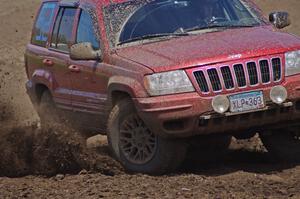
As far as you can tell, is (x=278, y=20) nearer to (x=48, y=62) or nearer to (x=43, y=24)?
(x=48, y=62)

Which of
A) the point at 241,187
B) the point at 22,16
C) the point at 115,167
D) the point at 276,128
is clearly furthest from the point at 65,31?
the point at 22,16

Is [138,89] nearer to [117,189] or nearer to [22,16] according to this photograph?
[117,189]

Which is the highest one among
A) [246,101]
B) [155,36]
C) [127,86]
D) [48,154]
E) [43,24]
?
[43,24]

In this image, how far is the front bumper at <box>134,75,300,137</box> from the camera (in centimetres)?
735

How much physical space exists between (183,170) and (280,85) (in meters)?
1.43

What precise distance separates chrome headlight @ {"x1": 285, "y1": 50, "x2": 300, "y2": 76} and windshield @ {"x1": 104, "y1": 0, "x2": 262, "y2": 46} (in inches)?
38.2

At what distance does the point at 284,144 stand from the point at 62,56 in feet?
8.55

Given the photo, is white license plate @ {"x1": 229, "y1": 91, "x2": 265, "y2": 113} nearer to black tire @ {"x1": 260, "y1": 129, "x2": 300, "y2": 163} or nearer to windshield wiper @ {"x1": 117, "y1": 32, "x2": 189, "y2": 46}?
black tire @ {"x1": 260, "y1": 129, "x2": 300, "y2": 163}

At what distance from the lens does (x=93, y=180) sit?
24.5ft

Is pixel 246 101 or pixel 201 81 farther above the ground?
pixel 201 81

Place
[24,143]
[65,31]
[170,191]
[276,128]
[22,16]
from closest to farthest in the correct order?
[170,191], [276,128], [24,143], [65,31], [22,16]

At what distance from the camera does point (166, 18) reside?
8500 millimetres

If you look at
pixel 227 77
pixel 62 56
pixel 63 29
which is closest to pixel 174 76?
pixel 227 77

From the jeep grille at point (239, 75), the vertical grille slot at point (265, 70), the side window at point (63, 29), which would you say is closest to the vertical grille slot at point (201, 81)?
the jeep grille at point (239, 75)
